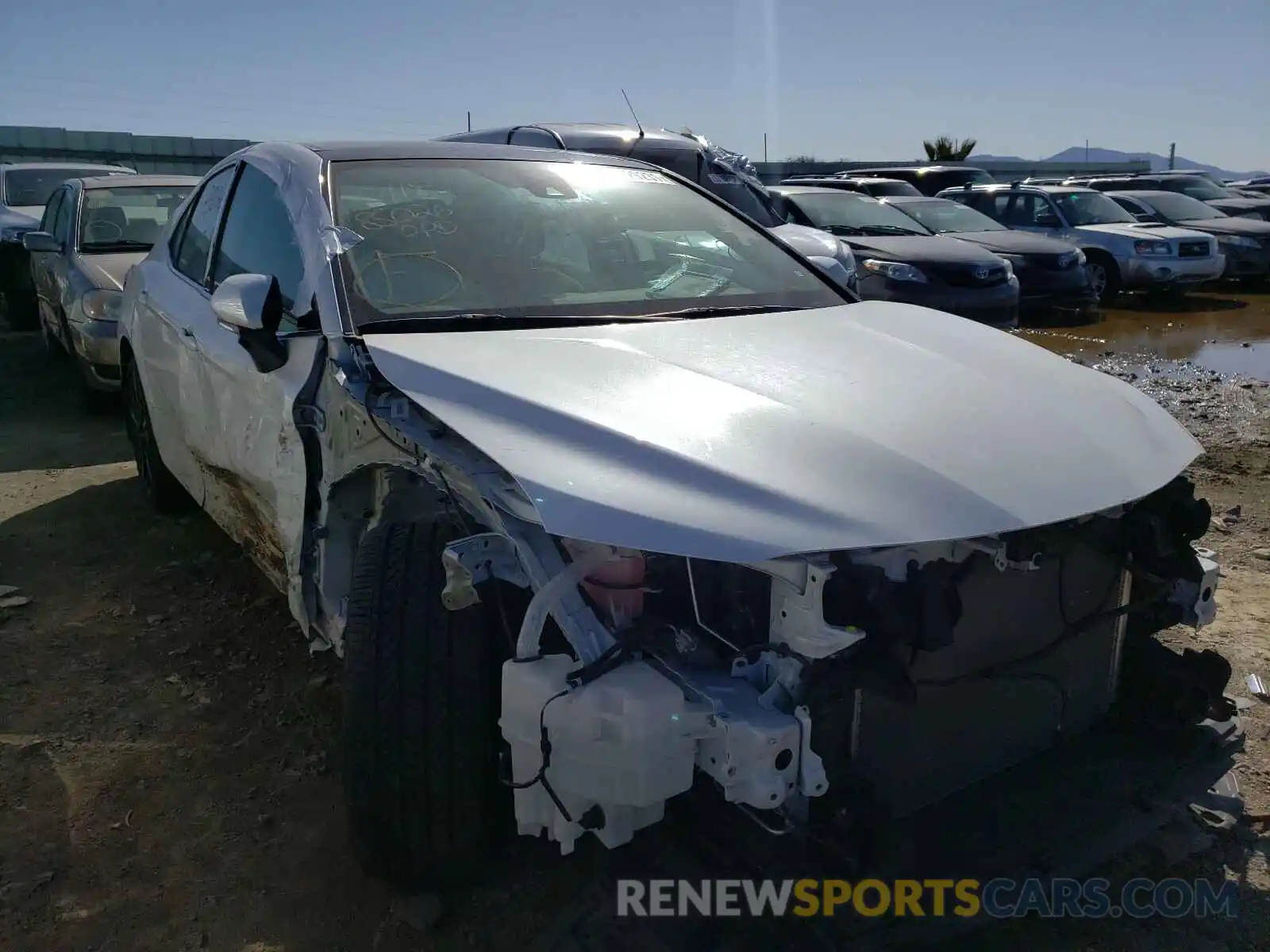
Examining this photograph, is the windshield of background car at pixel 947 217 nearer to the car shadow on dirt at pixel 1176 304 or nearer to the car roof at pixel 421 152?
the car shadow on dirt at pixel 1176 304

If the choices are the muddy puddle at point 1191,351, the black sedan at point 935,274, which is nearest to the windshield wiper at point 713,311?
the muddy puddle at point 1191,351

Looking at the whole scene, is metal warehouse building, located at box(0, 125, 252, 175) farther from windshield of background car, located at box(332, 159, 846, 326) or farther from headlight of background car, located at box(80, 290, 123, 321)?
windshield of background car, located at box(332, 159, 846, 326)

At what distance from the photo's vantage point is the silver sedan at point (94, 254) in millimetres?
6742

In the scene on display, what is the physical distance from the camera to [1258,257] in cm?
1357

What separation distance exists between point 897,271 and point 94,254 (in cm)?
656

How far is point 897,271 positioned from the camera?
9500mm

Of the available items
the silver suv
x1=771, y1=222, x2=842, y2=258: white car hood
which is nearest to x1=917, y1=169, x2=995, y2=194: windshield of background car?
the silver suv

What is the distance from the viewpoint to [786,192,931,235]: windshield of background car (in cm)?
1069

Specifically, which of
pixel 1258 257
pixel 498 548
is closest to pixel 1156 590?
pixel 498 548

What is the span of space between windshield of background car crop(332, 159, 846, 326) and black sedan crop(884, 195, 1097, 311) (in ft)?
26.9

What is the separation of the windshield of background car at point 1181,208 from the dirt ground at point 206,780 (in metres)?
10.9

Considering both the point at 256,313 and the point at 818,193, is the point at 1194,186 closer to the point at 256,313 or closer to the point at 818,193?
the point at 818,193

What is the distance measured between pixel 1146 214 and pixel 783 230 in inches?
343

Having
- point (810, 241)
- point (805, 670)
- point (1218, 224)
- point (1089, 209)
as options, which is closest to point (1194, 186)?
point (1218, 224)
